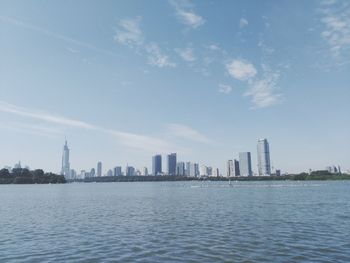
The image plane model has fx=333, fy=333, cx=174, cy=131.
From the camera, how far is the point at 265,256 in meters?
28.2

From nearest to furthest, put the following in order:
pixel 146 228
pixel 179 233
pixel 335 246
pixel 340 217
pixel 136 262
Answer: pixel 136 262 < pixel 335 246 < pixel 179 233 < pixel 146 228 < pixel 340 217

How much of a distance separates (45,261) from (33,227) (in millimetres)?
20962

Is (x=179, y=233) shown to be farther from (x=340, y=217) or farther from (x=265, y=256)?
(x=340, y=217)

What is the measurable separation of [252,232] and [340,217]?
76.9ft

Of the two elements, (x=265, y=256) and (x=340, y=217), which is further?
(x=340, y=217)

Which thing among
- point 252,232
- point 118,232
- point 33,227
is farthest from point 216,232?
point 33,227

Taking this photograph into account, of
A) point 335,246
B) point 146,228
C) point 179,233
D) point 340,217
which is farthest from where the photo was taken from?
point 340,217

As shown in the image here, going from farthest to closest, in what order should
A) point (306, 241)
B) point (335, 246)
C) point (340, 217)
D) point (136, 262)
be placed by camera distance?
1. point (340, 217)
2. point (306, 241)
3. point (335, 246)
4. point (136, 262)

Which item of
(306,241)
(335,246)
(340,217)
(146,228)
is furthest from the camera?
→ (340,217)

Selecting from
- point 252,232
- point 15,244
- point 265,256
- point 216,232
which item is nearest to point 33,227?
point 15,244

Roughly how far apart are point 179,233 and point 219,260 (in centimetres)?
1298

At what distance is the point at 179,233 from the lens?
39.6m

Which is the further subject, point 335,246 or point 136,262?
point 335,246

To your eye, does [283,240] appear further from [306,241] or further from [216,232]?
[216,232]
